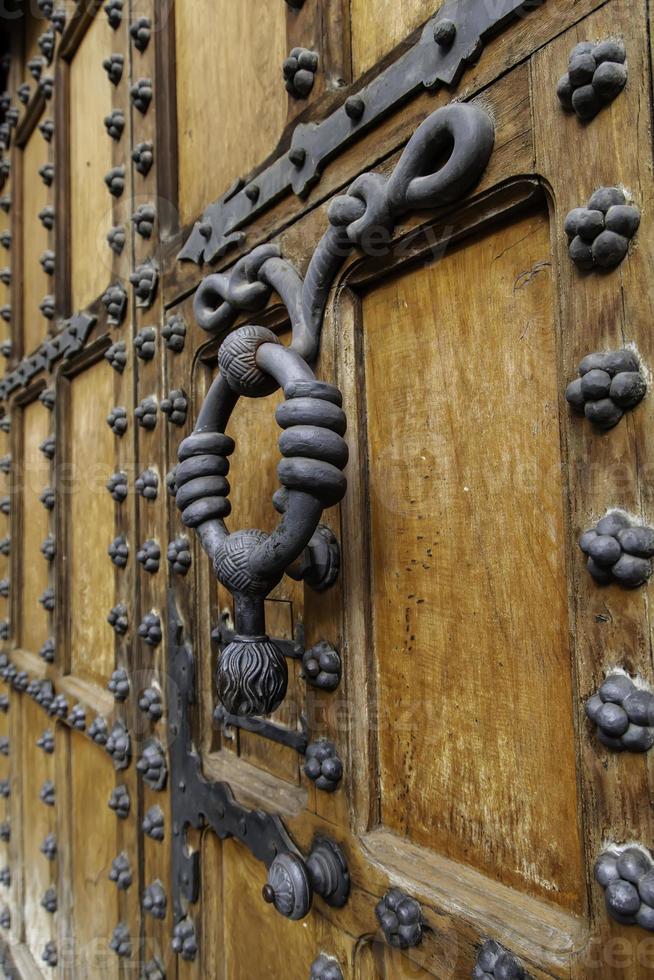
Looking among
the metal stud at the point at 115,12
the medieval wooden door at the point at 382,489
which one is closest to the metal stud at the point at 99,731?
the medieval wooden door at the point at 382,489

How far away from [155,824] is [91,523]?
44 cm

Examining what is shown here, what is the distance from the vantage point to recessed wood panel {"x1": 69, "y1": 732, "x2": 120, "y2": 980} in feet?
3.07

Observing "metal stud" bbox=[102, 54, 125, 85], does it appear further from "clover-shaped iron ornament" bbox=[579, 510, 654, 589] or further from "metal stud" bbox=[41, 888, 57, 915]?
"metal stud" bbox=[41, 888, 57, 915]

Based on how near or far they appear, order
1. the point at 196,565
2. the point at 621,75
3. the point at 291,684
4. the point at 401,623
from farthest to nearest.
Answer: the point at 196,565 < the point at 291,684 < the point at 401,623 < the point at 621,75

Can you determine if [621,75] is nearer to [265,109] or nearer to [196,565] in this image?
[265,109]

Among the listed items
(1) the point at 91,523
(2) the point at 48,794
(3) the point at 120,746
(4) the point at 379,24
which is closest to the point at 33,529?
(1) the point at 91,523

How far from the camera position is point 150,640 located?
0.80 meters

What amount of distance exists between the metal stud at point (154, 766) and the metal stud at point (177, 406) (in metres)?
0.39

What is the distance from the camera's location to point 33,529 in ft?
4.28

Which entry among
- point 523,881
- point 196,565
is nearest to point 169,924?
point 196,565

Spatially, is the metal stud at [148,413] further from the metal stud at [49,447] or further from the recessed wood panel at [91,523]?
the metal stud at [49,447]

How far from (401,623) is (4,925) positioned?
4.41ft

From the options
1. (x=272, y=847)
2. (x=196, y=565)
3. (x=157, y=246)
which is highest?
(x=157, y=246)

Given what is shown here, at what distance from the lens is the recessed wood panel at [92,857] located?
36.8 inches
